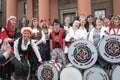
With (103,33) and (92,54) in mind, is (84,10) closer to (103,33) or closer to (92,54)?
(103,33)

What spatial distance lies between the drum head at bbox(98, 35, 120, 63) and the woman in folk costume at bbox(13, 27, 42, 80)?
1.97 metres

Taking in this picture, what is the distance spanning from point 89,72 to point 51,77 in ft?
3.76

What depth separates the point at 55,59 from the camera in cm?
880

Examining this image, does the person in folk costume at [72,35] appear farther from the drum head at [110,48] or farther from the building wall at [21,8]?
the building wall at [21,8]

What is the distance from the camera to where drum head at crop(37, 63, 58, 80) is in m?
7.25

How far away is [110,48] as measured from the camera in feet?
22.2

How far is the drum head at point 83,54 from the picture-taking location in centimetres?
669

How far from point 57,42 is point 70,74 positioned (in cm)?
228

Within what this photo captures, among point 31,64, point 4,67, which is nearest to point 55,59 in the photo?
point 31,64

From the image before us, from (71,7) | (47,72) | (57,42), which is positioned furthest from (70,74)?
(71,7)

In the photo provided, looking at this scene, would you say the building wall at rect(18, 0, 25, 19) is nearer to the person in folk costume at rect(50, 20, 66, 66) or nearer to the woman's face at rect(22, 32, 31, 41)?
the person in folk costume at rect(50, 20, 66, 66)

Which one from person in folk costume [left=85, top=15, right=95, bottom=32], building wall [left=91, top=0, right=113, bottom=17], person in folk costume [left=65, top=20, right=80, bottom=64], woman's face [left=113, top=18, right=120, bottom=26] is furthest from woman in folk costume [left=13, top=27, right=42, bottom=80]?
building wall [left=91, top=0, right=113, bottom=17]

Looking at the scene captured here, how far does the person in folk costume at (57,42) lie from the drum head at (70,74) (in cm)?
177

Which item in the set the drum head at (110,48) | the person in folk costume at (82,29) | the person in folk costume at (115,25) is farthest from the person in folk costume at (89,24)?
the drum head at (110,48)
